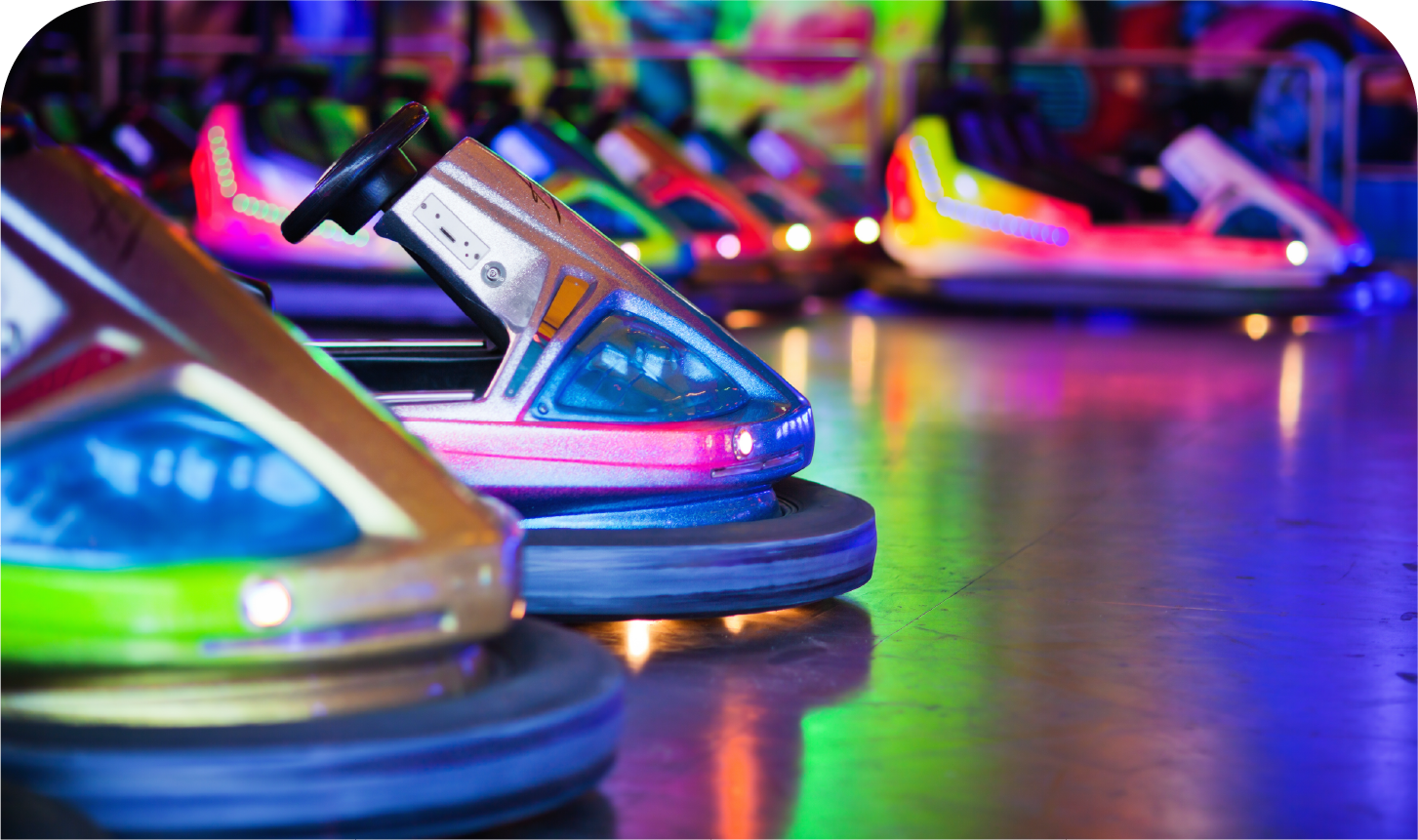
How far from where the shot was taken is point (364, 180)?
7.08 ft

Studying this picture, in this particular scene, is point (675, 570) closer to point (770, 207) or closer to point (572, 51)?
point (770, 207)

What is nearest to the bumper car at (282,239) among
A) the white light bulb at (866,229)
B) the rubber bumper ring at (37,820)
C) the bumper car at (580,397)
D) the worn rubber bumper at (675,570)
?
the white light bulb at (866,229)

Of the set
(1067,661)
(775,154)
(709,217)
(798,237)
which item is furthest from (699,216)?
(1067,661)

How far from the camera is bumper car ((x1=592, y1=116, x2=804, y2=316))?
279 inches

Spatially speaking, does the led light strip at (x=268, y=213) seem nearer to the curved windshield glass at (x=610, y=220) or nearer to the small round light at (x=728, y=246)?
the curved windshield glass at (x=610, y=220)

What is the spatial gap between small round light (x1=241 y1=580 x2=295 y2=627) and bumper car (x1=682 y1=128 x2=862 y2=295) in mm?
6299

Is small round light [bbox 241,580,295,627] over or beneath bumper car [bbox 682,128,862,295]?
over

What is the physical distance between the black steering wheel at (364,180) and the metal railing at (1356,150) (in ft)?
26.5

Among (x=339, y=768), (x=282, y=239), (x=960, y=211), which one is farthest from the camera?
(x=960, y=211)

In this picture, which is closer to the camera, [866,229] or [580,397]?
[580,397]

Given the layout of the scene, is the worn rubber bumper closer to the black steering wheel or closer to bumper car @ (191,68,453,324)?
the black steering wheel

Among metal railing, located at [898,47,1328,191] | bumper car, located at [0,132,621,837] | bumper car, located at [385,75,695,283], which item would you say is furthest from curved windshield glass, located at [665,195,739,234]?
bumper car, located at [0,132,621,837]

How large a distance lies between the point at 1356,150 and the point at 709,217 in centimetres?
419

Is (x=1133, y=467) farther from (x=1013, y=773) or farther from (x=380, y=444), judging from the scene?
(x=380, y=444)
